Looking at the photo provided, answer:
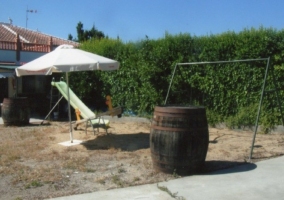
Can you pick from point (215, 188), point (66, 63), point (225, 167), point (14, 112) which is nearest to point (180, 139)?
point (215, 188)

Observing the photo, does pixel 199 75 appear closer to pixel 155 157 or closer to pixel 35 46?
pixel 155 157

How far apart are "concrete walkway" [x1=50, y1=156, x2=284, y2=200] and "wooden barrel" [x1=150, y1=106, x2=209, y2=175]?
0.28m

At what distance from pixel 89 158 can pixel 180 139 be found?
8.08 feet

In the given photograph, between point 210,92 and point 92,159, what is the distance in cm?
560

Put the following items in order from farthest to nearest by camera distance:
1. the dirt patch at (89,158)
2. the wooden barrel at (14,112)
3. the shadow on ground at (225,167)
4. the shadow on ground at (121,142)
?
the wooden barrel at (14,112) < the shadow on ground at (121,142) < the shadow on ground at (225,167) < the dirt patch at (89,158)

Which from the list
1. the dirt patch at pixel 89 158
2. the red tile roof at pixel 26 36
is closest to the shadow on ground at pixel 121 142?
the dirt patch at pixel 89 158

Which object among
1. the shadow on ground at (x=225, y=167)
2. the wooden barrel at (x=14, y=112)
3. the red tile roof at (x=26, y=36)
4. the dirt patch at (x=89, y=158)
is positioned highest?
the red tile roof at (x=26, y=36)

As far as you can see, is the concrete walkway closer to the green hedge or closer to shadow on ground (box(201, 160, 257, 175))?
shadow on ground (box(201, 160, 257, 175))

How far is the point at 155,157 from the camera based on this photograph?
7.13 meters

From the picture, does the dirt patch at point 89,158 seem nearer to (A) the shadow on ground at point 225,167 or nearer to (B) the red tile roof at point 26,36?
(A) the shadow on ground at point 225,167

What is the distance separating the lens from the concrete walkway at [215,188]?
5.81 meters

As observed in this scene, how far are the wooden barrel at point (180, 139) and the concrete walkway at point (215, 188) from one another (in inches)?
11.0

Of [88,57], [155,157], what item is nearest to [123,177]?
[155,157]

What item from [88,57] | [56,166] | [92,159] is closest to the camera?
[56,166]
